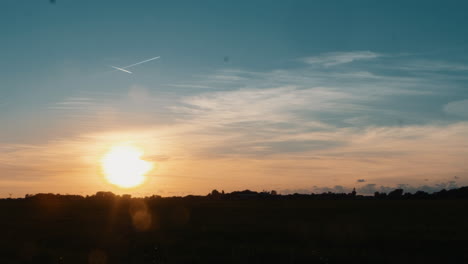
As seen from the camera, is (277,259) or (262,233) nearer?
(277,259)

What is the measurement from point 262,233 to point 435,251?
45.8ft

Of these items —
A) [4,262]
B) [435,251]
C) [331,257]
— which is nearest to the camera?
[4,262]

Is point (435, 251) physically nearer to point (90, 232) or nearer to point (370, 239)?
point (370, 239)

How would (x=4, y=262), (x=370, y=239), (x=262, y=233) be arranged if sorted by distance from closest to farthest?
(x=4, y=262) < (x=370, y=239) < (x=262, y=233)

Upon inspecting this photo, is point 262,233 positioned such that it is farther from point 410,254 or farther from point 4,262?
point 4,262

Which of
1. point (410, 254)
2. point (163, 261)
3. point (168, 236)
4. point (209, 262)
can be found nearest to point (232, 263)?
point (209, 262)

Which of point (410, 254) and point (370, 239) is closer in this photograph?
point (410, 254)

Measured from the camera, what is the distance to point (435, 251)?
3250cm

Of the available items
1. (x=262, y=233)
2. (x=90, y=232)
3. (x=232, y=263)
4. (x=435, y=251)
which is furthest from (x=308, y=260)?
(x=90, y=232)

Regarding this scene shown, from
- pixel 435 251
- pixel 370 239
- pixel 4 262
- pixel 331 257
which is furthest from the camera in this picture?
pixel 370 239

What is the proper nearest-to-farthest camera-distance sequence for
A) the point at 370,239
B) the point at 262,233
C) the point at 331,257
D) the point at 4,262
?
the point at 4,262
the point at 331,257
the point at 370,239
the point at 262,233

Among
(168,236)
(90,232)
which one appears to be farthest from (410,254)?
(90,232)

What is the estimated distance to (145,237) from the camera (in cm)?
3906

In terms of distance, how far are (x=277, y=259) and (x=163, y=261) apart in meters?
6.07
